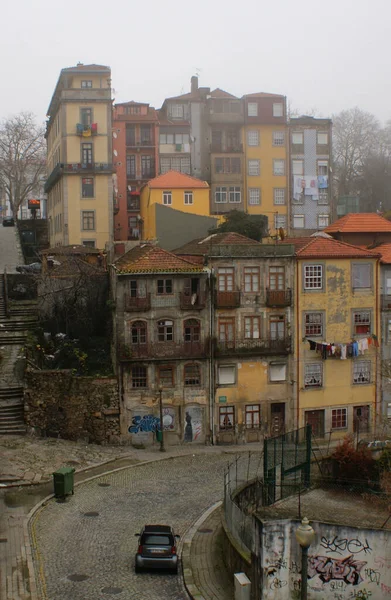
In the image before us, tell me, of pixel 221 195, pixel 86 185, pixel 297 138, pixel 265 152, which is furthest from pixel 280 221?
pixel 86 185

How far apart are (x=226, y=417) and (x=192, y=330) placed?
5191mm

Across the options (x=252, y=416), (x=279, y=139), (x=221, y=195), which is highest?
(x=279, y=139)

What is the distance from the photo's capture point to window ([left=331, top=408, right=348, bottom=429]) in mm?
41969

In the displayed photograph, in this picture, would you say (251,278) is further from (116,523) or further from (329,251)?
(116,523)

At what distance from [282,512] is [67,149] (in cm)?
4346

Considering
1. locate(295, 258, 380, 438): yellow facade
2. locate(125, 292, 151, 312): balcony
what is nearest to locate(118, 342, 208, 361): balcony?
locate(125, 292, 151, 312): balcony

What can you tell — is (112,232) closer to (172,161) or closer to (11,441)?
(172,161)

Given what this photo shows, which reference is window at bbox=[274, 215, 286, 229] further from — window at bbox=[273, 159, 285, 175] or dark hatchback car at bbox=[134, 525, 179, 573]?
dark hatchback car at bbox=[134, 525, 179, 573]

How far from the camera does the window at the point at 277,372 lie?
40844 millimetres

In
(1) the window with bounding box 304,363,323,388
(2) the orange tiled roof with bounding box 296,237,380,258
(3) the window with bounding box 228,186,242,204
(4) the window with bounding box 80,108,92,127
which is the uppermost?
(4) the window with bounding box 80,108,92,127

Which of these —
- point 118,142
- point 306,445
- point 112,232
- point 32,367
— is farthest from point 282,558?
point 118,142

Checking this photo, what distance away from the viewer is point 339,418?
42188 mm

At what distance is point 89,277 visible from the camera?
45188mm

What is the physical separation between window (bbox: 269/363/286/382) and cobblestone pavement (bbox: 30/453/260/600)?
584 cm
